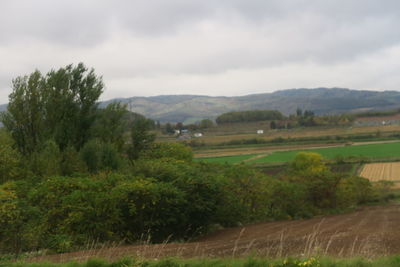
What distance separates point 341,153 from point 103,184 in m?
80.8

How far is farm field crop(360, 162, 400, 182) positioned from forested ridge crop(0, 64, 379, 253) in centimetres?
1714

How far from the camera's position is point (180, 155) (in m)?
38.9

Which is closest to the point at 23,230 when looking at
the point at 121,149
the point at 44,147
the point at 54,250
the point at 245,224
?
the point at 54,250

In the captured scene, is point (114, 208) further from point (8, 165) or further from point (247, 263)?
point (8, 165)

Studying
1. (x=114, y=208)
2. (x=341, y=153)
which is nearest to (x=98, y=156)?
(x=114, y=208)

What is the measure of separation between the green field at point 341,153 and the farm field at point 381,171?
6997 mm

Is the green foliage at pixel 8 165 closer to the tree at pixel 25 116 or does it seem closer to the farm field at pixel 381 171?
the tree at pixel 25 116

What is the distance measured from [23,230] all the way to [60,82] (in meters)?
20.7

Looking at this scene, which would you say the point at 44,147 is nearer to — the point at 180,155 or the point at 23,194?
the point at 23,194

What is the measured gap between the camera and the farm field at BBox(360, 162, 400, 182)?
63.2m

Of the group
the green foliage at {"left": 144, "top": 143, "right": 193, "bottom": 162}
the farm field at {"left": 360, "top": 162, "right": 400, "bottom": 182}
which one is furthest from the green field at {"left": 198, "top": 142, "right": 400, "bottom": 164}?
the green foliage at {"left": 144, "top": 143, "right": 193, "bottom": 162}

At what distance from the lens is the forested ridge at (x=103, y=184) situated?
17.8m

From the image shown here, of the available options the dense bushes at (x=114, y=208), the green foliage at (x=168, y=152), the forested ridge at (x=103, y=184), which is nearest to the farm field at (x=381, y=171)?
the forested ridge at (x=103, y=184)

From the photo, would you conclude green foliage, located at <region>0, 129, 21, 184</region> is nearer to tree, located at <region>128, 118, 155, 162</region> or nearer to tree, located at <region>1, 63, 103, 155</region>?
tree, located at <region>1, 63, 103, 155</region>
